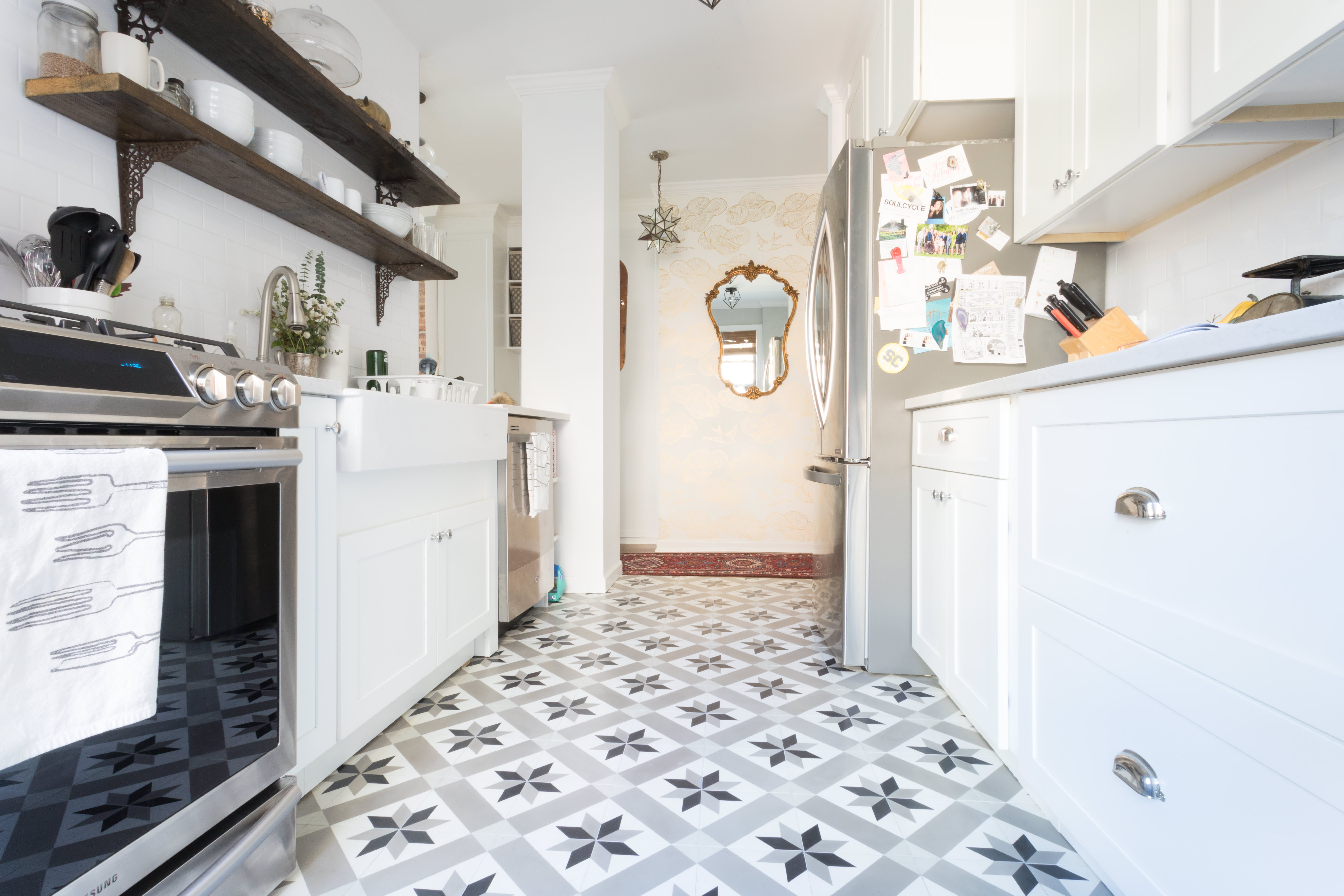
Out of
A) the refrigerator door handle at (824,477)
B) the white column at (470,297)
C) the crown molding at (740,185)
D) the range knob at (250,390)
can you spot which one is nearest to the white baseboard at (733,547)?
the white column at (470,297)

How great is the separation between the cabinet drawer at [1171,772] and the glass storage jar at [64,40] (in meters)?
2.02

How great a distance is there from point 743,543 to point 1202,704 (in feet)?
12.1

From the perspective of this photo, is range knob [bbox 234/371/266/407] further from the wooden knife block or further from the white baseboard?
the white baseboard

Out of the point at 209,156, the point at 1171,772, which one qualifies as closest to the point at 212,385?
the point at 209,156

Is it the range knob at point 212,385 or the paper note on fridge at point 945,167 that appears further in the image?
the paper note on fridge at point 945,167

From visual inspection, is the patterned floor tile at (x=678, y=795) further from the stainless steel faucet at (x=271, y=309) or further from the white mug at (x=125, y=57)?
the white mug at (x=125, y=57)

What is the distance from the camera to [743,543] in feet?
14.3

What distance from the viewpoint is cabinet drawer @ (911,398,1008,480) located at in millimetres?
1275

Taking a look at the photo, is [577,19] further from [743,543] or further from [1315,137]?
[743,543]

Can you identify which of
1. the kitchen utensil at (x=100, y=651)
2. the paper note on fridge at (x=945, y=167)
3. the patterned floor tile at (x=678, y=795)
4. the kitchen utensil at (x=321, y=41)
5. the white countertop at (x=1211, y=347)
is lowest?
the patterned floor tile at (x=678, y=795)

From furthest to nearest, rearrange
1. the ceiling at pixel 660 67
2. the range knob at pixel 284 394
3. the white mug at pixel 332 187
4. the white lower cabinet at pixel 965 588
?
the ceiling at pixel 660 67
the white mug at pixel 332 187
the white lower cabinet at pixel 965 588
the range knob at pixel 284 394

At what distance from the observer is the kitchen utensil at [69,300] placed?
3.30 feet

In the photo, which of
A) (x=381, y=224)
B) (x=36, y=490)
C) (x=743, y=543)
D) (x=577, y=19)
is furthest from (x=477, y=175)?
(x=36, y=490)

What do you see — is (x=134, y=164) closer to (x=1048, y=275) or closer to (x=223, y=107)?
(x=223, y=107)
